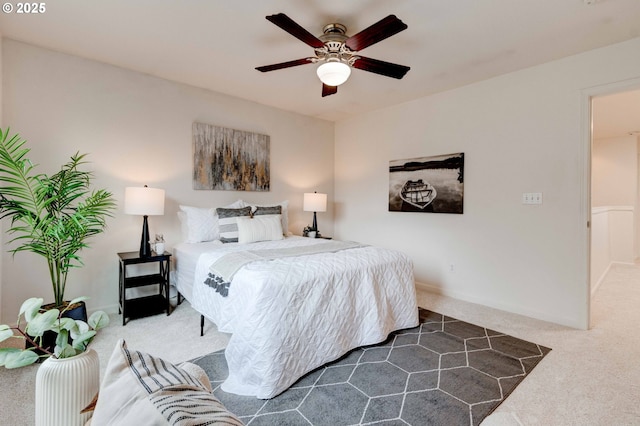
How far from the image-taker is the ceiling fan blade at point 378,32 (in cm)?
181

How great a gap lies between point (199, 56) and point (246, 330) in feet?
8.54

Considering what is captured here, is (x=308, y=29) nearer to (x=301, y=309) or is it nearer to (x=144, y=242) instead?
(x=301, y=309)

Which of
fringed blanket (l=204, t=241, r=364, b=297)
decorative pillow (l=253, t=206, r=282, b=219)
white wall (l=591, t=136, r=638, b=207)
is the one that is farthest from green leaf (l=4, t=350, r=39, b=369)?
white wall (l=591, t=136, r=638, b=207)

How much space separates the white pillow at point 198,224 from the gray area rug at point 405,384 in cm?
152

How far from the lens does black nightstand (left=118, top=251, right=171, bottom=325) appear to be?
2.90 m

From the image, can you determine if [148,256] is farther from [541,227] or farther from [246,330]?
[541,227]

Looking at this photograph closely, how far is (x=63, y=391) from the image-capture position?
3.13ft

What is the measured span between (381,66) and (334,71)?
1.32 ft

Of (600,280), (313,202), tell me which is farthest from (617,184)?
(313,202)

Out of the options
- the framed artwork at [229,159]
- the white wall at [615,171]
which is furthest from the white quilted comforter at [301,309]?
the white wall at [615,171]

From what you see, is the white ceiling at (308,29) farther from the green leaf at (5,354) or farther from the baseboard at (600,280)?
the baseboard at (600,280)

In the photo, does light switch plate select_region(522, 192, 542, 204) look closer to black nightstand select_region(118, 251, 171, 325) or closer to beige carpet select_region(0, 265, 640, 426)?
beige carpet select_region(0, 265, 640, 426)

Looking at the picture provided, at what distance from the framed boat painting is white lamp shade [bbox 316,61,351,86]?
6.78ft

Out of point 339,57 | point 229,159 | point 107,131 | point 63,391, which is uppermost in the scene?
point 339,57
